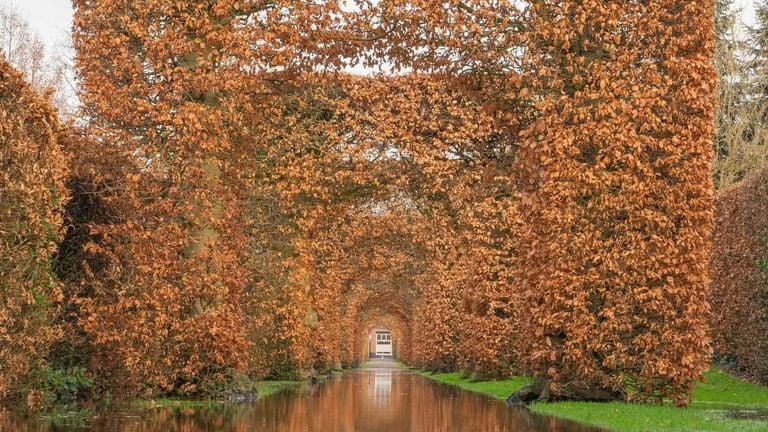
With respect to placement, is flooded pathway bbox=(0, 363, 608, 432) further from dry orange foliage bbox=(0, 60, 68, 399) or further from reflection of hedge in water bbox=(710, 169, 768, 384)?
reflection of hedge in water bbox=(710, 169, 768, 384)

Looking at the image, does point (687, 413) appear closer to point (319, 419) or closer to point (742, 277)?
point (319, 419)

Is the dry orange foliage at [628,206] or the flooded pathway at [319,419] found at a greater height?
the dry orange foliage at [628,206]

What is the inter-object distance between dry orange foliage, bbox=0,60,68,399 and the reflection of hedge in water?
12.9 m

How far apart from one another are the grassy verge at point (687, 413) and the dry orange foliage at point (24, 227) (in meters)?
6.92

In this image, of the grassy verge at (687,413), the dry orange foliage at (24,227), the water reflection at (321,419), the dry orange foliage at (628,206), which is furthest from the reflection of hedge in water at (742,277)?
the dry orange foliage at (24,227)

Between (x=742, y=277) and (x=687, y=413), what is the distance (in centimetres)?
791

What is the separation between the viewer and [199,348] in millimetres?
16344

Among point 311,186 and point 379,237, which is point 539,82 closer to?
point 311,186

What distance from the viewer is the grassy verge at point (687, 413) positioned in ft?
35.3

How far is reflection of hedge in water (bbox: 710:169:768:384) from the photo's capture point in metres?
18.4

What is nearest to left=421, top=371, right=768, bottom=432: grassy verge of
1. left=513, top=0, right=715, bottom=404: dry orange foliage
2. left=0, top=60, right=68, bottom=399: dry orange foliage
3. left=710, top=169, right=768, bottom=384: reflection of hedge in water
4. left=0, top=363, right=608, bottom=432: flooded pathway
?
left=0, top=363, right=608, bottom=432: flooded pathway

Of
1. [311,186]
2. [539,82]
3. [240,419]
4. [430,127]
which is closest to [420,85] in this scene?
[430,127]

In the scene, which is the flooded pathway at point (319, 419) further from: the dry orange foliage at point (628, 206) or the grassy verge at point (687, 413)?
the dry orange foliage at point (628, 206)

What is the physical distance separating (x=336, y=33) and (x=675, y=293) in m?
7.34
